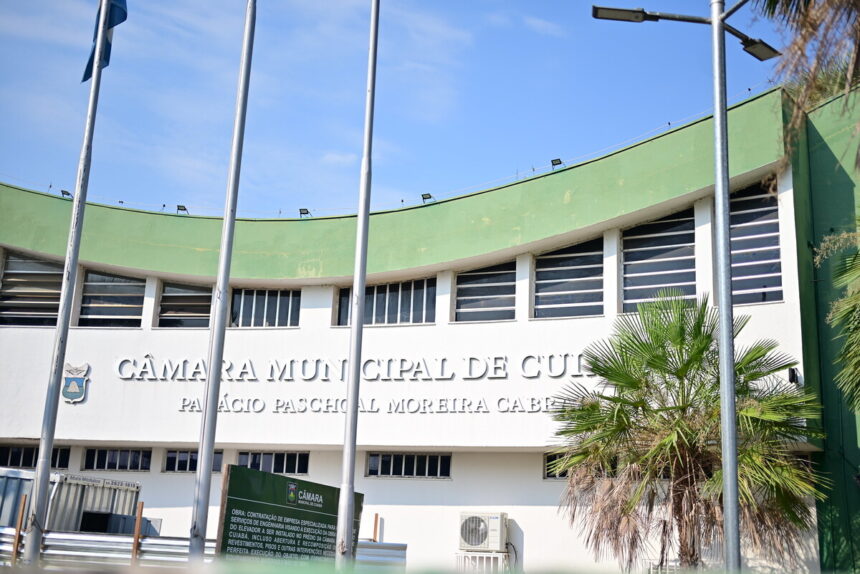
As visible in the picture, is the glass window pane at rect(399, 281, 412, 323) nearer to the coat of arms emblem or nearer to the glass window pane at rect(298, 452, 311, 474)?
the glass window pane at rect(298, 452, 311, 474)

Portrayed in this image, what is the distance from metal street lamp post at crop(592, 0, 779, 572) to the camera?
12.2 metres

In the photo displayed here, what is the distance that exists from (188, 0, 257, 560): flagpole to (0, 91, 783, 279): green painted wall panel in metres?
7.98

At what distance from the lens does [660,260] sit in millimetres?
23016

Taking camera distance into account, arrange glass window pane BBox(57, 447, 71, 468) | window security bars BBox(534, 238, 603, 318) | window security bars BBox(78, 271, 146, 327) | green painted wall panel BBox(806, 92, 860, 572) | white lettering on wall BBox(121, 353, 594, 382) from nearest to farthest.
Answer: green painted wall panel BBox(806, 92, 860, 572) → white lettering on wall BBox(121, 353, 594, 382) → window security bars BBox(534, 238, 603, 318) → window security bars BBox(78, 271, 146, 327) → glass window pane BBox(57, 447, 71, 468)

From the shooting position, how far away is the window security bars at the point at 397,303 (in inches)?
1002

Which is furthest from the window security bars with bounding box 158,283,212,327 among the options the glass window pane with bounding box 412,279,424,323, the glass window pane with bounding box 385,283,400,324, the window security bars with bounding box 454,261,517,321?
the window security bars with bounding box 454,261,517,321

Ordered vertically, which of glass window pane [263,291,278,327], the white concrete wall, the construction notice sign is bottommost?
the construction notice sign

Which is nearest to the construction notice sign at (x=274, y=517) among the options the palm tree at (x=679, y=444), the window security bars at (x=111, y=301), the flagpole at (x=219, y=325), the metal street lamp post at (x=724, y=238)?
the flagpole at (x=219, y=325)

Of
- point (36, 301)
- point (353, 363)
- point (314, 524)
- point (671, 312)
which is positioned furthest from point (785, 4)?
point (36, 301)

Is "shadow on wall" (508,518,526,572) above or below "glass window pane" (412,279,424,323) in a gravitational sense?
below

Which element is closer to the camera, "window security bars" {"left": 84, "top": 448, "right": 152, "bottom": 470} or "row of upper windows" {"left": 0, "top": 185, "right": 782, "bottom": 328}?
"row of upper windows" {"left": 0, "top": 185, "right": 782, "bottom": 328}

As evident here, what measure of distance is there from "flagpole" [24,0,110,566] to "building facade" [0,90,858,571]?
8.04 m

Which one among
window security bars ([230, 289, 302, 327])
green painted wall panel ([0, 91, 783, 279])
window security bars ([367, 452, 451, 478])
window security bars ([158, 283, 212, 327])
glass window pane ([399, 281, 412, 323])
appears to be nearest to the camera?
green painted wall panel ([0, 91, 783, 279])

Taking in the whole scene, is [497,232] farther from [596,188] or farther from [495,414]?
[495,414]
